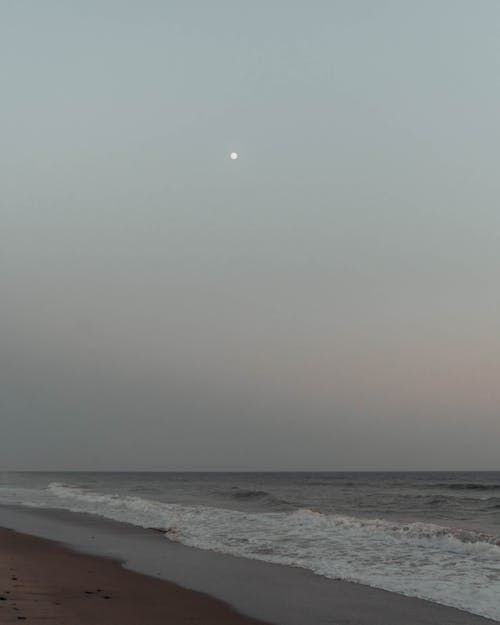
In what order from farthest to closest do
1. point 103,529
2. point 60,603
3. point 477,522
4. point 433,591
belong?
1. point 477,522
2. point 103,529
3. point 433,591
4. point 60,603

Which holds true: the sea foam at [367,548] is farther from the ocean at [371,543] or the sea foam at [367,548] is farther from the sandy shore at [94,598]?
the sandy shore at [94,598]

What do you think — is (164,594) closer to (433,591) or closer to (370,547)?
(433,591)

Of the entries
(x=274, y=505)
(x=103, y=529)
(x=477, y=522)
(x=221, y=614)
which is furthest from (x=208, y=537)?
(x=274, y=505)

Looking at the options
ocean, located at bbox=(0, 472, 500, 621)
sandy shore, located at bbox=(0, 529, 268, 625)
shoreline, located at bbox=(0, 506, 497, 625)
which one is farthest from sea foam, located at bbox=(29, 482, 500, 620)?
sandy shore, located at bbox=(0, 529, 268, 625)

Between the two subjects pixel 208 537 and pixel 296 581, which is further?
pixel 208 537

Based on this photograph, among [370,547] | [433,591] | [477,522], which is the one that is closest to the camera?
[433,591]

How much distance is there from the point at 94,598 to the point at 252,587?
2.84 metres

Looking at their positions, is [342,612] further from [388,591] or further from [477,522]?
[477,522]

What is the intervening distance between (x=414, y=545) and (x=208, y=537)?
5.70 metres

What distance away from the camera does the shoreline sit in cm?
841

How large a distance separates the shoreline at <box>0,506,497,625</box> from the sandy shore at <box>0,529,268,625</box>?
85 mm

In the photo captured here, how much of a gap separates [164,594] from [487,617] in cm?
479

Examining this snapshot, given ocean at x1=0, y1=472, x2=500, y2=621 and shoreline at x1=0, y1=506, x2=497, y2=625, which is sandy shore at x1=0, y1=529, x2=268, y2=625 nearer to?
shoreline at x1=0, y1=506, x2=497, y2=625

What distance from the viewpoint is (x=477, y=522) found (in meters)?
23.7
